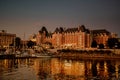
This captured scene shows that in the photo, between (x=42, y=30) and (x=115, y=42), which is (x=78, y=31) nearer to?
(x=115, y=42)

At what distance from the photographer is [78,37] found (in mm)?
87188

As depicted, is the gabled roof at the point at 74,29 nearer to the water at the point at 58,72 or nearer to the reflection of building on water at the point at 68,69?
the reflection of building on water at the point at 68,69

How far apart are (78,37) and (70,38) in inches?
185

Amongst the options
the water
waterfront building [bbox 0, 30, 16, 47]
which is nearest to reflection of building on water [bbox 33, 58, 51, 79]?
the water

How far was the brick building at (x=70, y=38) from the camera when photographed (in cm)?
8559

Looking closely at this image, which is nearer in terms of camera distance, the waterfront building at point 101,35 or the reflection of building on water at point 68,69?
the reflection of building on water at point 68,69

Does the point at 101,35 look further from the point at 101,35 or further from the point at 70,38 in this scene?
the point at 70,38

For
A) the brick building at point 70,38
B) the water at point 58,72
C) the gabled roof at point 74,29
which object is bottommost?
the water at point 58,72

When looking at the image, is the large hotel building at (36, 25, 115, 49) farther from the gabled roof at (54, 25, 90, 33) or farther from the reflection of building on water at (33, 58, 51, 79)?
the reflection of building on water at (33, 58, 51, 79)

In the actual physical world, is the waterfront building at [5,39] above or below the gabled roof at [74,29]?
below

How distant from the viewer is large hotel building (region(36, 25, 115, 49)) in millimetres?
85688

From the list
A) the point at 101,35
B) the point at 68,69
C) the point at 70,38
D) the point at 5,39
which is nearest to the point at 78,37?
the point at 70,38

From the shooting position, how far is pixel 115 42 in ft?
250

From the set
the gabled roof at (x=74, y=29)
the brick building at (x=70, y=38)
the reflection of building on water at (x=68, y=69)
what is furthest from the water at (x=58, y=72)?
the gabled roof at (x=74, y=29)
